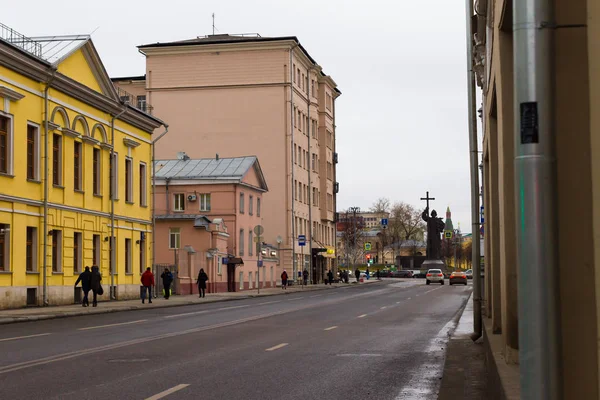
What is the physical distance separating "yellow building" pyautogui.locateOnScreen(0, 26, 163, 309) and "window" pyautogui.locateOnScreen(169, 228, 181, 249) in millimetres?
8470

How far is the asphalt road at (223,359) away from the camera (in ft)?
37.4

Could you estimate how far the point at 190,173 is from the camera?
67250mm

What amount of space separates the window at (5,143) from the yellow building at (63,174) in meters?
0.03

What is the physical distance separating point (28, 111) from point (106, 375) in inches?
988

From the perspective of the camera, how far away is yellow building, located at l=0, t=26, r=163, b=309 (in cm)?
3441

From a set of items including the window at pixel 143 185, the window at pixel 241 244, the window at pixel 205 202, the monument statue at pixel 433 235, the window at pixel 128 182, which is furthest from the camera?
the monument statue at pixel 433 235

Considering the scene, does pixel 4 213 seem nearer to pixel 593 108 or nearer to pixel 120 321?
pixel 120 321

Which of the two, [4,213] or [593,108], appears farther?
[4,213]

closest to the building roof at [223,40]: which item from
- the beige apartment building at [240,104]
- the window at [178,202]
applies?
the beige apartment building at [240,104]

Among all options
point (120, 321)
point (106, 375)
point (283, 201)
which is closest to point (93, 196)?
point (120, 321)

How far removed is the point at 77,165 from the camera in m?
41.7

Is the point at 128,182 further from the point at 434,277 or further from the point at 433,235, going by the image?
the point at 433,235

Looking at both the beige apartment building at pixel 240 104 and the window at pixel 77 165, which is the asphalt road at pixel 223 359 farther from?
the beige apartment building at pixel 240 104

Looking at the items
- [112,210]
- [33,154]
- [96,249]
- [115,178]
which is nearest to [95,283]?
[33,154]
